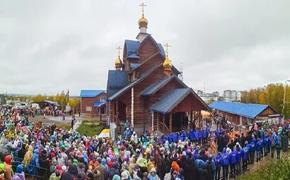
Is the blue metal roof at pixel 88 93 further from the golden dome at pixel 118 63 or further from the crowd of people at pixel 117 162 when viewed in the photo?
the crowd of people at pixel 117 162

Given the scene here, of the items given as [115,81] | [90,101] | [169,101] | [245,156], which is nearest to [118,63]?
[115,81]

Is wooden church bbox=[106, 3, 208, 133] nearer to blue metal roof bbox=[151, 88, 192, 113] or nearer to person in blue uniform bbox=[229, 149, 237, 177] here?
blue metal roof bbox=[151, 88, 192, 113]

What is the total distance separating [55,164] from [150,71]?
843 inches

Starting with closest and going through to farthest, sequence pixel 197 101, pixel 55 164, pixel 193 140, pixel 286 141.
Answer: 1. pixel 55 164
2. pixel 286 141
3. pixel 193 140
4. pixel 197 101

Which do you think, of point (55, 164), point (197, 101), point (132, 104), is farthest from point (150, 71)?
point (55, 164)

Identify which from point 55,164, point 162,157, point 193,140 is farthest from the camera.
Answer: point 193,140

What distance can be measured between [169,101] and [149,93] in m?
3.31

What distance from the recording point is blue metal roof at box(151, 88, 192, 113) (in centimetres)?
2668

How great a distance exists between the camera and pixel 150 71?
33.5m

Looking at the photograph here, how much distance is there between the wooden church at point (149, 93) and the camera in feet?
91.7

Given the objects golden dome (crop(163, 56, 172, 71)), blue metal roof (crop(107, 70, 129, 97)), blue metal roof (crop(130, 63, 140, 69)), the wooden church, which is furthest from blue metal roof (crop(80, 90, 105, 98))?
golden dome (crop(163, 56, 172, 71))

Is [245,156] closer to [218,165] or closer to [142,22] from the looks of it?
[218,165]

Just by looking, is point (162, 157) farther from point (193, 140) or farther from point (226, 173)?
point (193, 140)

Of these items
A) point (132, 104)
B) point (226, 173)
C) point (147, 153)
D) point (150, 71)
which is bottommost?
point (226, 173)
